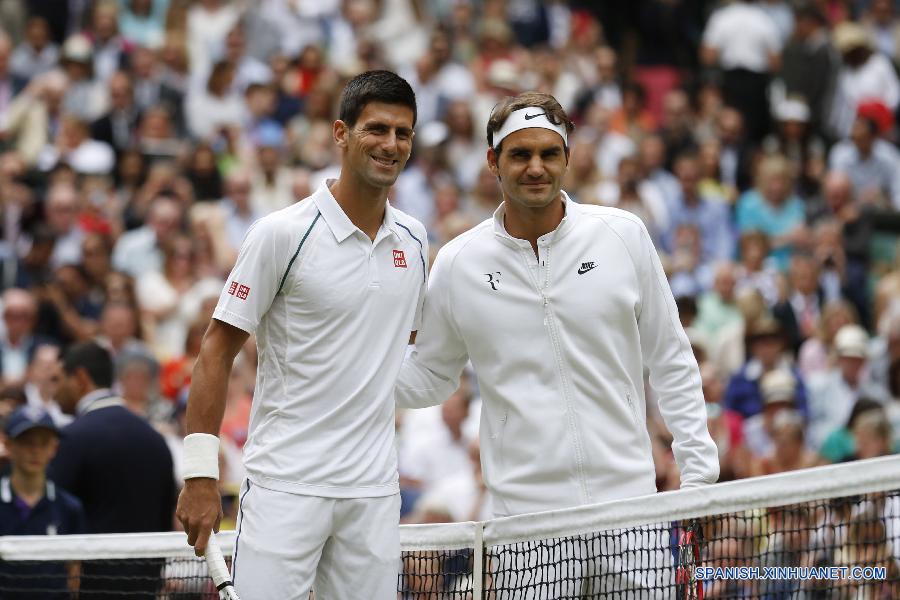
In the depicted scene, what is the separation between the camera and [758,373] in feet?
44.4

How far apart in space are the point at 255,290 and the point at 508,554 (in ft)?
4.90

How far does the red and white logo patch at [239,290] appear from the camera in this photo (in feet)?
19.7

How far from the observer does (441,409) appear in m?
12.3

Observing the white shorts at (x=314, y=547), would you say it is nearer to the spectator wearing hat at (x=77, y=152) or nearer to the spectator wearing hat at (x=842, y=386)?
the spectator wearing hat at (x=842, y=386)

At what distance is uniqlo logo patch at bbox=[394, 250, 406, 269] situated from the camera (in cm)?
633

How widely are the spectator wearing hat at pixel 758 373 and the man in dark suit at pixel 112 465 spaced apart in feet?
18.2

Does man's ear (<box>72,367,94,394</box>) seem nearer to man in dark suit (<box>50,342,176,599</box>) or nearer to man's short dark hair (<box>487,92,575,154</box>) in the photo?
man in dark suit (<box>50,342,176,599</box>)

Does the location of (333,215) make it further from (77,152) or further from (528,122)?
(77,152)

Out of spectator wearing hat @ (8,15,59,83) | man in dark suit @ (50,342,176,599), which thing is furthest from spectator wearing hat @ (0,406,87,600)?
spectator wearing hat @ (8,15,59,83)

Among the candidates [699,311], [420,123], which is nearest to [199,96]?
[420,123]

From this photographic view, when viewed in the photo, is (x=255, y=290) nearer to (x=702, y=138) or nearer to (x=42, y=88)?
(x=42, y=88)

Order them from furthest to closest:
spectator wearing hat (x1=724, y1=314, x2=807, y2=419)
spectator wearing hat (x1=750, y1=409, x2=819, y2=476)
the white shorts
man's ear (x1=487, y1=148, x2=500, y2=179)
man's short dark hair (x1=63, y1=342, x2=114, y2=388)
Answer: spectator wearing hat (x1=724, y1=314, x2=807, y2=419) < spectator wearing hat (x1=750, y1=409, x2=819, y2=476) < man's short dark hair (x1=63, y1=342, x2=114, y2=388) < man's ear (x1=487, y1=148, x2=500, y2=179) < the white shorts

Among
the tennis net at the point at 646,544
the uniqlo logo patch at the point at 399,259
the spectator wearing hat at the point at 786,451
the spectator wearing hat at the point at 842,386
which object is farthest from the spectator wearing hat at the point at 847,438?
the uniqlo logo patch at the point at 399,259

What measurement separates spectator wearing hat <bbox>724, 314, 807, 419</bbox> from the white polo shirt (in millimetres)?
7650
